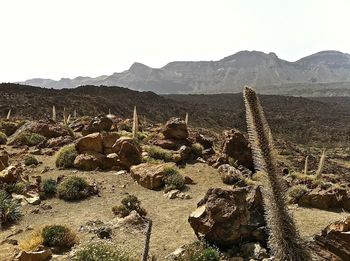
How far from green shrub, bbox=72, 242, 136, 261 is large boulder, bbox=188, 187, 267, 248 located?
2353 mm

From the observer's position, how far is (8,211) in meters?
13.0

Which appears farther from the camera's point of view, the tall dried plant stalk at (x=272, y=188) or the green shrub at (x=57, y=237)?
the green shrub at (x=57, y=237)

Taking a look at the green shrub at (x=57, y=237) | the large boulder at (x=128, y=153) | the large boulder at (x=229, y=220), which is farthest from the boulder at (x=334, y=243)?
the large boulder at (x=128, y=153)

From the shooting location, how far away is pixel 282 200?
3648 mm

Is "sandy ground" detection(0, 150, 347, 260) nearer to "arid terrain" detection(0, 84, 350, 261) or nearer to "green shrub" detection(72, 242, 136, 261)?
"arid terrain" detection(0, 84, 350, 261)

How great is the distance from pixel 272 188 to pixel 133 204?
36.0 feet

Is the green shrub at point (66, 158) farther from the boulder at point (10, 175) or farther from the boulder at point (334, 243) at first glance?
the boulder at point (334, 243)

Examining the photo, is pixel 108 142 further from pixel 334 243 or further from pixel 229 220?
pixel 334 243

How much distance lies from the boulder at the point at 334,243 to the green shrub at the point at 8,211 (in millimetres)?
9206

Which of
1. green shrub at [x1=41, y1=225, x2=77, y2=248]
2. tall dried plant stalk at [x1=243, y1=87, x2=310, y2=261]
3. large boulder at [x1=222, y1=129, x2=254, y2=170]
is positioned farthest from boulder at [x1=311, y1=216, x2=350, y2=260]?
large boulder at [x1=222, y1=129, x2=254, y2=170]

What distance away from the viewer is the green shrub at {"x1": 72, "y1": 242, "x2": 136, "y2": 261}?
9.47m

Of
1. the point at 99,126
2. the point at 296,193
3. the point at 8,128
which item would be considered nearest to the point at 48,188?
the point at 99,126

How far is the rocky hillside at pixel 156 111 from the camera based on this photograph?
48656mm

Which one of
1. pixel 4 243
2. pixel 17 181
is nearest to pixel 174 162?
pixel 17 181
